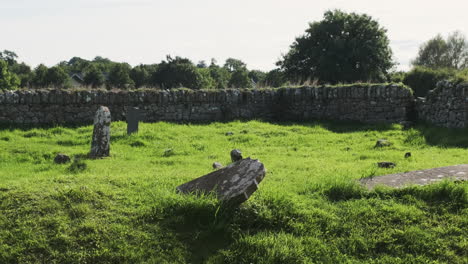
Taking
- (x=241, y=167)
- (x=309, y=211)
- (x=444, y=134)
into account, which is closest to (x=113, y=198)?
(x=241, y=167)

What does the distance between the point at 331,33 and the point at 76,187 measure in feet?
110

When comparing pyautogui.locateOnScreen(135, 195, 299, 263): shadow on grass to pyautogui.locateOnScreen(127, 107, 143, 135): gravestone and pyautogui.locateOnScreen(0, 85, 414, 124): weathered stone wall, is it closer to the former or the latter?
pyautogui.locateOnScreen(127, 107, 143, 135): gravestone

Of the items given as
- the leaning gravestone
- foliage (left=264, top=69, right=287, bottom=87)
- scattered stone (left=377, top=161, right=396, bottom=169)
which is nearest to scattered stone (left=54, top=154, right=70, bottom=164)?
the leaning gravestone

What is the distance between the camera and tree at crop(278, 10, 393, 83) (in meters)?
33.8

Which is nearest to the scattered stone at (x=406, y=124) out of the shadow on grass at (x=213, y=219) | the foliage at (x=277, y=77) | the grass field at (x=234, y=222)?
the grass field at (x=234, y=222)

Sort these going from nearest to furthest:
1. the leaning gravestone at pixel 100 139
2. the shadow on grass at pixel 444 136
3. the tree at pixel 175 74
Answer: the leaning gravestone at pixel 100 139 < the shadow on grass at pixel 444 136 < the tree at pixel 175 74

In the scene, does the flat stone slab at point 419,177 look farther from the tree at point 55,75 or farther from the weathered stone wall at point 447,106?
the tree at point 55,75

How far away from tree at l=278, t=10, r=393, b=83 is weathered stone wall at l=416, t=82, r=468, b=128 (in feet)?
60.2

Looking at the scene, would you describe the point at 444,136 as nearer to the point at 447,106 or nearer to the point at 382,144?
the point at 447,106

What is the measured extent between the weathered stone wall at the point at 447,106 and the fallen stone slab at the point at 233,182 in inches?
398

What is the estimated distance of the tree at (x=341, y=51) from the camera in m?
33.8

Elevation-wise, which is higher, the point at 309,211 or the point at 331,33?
the point at 331,33

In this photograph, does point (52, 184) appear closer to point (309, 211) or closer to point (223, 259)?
point (223, 259)

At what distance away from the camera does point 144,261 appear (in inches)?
171
